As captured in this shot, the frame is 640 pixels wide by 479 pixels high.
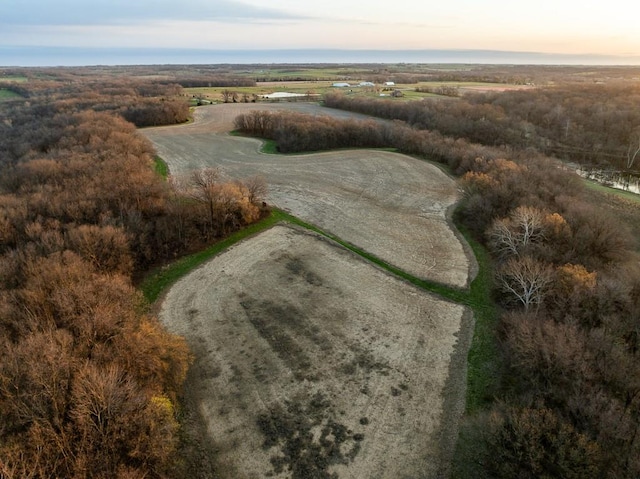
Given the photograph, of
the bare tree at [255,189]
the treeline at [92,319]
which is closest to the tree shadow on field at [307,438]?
the treeline at [92,319]

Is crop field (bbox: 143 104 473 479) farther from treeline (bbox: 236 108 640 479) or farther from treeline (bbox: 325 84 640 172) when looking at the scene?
treeline (bbox: 325 84 640 172)

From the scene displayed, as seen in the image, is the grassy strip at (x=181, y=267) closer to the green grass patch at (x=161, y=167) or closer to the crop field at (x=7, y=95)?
the green grass patch at (x=161, y=167)

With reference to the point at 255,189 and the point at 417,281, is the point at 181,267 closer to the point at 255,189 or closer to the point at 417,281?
the point at 255,189

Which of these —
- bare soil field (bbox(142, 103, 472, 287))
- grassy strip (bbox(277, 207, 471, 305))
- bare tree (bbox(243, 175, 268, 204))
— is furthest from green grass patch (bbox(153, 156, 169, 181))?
grassy strip (bbox(277, 207, 471, 305))

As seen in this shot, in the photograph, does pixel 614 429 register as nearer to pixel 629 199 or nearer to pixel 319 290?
pixel 319 290

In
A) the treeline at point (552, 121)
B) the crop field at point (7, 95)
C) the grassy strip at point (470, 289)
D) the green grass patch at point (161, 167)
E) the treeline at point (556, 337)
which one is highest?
the crop field at point (7, 95)

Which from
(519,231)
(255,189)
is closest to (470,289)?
(519,231)

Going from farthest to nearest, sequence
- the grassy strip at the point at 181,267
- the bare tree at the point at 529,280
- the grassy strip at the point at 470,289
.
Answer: the grassy strip at the point at 181,267 → the bare tree at the point at 529,280 → the grassy strip at the point at 470,289

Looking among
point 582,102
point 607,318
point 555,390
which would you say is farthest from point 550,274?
point 582,102

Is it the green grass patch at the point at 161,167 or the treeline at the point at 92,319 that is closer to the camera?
the treeline at the point at 92,319
